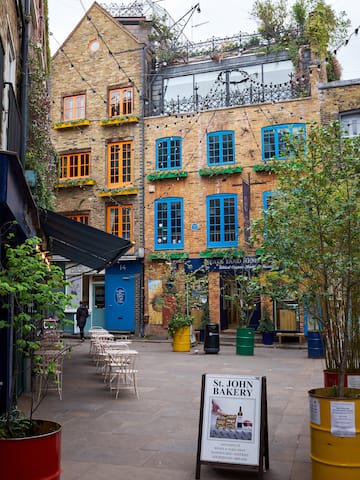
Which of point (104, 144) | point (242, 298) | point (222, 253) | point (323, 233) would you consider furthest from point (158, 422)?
point (104, 144)

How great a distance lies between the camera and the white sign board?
16.5 feet

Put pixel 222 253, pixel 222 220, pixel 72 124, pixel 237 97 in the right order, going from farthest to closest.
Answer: pixel 72 124 < pixel 237 97 < pixel 222 220 < pixel 222 253

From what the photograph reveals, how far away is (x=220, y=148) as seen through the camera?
73.6 ft

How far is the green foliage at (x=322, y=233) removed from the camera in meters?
5.45

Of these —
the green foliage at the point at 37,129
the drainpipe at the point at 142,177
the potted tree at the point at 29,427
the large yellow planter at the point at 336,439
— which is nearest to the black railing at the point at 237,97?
the drainpipe at the point at 142,177

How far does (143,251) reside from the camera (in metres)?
23.1

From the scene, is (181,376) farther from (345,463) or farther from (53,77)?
(53,77)

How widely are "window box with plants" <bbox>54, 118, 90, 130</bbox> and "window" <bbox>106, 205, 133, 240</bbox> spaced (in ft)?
13.5

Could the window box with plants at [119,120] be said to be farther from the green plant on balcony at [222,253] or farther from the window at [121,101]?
the green plant on balcony at [222,253]

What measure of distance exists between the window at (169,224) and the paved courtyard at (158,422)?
921cm

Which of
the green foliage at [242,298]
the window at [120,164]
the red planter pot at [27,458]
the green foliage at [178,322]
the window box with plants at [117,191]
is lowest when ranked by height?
the red planter pot at [27,458]

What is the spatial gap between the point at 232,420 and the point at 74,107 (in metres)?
22.4

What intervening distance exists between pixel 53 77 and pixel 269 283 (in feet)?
74.6

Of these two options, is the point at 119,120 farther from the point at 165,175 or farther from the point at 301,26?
the point at 301,26
